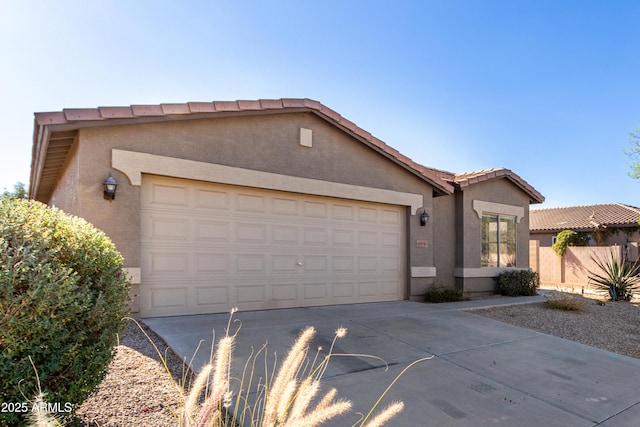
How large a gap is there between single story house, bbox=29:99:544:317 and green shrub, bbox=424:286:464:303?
0.26m

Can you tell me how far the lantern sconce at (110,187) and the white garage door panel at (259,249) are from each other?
1.92ft

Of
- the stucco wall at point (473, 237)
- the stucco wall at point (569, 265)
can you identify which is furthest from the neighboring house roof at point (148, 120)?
the stucco wall at point (569, 265)

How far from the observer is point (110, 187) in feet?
21.5

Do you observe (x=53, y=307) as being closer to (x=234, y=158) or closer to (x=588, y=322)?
(x=234, y=158)

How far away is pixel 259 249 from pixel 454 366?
15.4 feet

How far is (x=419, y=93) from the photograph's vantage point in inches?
529

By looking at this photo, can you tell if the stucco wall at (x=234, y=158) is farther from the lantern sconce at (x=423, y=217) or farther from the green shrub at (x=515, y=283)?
the green shrub at (x=515, y=283)

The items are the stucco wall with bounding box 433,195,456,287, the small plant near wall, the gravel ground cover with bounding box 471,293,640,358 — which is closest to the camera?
the gravel ground cover with bounding box 471,293,640,358

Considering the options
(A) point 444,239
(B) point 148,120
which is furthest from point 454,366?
(A) point 444,239

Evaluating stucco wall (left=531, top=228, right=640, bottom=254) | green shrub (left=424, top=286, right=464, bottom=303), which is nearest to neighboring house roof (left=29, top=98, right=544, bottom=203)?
green shrub (left=424, top=286, right=464, bottom=303)

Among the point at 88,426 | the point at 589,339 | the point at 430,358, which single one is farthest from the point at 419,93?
the point at 88,426

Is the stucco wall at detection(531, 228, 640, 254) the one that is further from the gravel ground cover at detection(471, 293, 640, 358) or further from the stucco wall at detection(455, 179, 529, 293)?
the stucco wall at detection(455, 179, 529, 293)

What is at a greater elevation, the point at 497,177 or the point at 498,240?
the point at 497,177

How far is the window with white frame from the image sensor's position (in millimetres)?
13055
